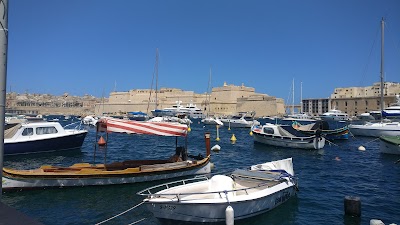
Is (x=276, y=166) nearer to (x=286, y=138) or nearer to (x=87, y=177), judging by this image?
(x=87, y=177)

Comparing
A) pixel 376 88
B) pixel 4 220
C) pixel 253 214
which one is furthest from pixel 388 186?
pixel 376 88

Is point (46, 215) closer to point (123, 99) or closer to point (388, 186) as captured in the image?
point (388, 186)

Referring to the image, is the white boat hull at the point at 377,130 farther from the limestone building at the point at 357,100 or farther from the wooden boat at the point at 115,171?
the limestone building at the point at 357,100

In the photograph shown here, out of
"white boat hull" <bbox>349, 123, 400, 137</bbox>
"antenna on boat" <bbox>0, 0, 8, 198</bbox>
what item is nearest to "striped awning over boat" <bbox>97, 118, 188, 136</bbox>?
"antenna on boat" <bbox>0, 0, 8, 198</bbox>

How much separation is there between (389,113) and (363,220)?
35.0 m

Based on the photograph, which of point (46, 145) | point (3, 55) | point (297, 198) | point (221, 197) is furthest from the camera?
point (46, 145)

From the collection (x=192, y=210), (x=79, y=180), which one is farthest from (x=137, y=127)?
(x=192, y=210)

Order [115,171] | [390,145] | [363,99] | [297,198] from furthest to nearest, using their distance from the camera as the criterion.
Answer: [363,99]
[390,145]
[115,171]
[297,198]

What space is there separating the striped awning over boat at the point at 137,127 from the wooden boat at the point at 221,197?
12.5ft

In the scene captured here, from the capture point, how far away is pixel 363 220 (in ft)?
27.8

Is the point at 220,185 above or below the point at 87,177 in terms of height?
above

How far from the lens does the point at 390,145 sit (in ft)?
66.1

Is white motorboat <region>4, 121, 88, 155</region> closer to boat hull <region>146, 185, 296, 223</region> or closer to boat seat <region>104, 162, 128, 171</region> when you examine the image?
boat seat <region>104, 162, 128, 171</region>

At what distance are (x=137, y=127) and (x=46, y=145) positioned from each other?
30.7 feet
